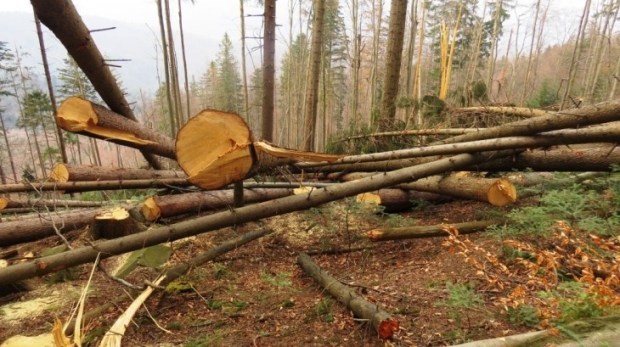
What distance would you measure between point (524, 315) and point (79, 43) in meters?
4.45

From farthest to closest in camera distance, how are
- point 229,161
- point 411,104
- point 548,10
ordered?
point 548,10, point 411,104, point 229,161

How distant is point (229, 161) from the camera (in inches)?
114

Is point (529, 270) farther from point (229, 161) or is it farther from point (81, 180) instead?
point (81, 180)

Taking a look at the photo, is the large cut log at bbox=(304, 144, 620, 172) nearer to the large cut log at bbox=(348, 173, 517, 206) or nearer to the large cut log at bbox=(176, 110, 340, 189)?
the large cut log at bbox=(348, 173, 517, 206)

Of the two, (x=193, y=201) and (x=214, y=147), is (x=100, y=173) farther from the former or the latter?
(x=214, y=147)

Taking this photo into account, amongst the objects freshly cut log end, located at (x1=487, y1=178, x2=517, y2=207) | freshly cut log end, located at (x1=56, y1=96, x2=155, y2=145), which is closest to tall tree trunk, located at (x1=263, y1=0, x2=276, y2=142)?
freshly cut log end, located at (x1=56, y1=96, x2=155, y2=145)

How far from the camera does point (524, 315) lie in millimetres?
2453

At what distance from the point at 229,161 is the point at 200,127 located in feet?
1.25

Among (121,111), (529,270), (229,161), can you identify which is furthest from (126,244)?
(529,270)

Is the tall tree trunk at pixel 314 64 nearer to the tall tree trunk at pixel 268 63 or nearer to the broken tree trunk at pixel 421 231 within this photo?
the tall tree trunk at pixel 268 63

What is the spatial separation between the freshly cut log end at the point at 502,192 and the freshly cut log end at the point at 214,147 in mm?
3164

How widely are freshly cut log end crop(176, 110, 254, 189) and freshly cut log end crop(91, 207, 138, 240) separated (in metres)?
2.23

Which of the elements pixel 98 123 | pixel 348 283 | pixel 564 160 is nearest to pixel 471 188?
pixel 564 160

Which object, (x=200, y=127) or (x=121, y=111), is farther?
(x=121, y=111)
